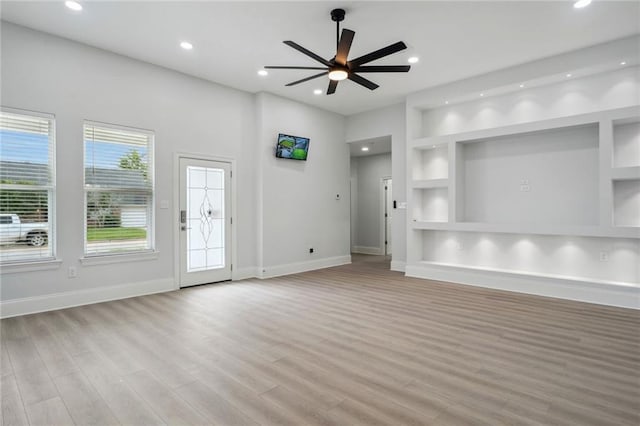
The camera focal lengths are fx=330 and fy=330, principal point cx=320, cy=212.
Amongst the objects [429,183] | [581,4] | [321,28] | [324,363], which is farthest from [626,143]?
[324,363]

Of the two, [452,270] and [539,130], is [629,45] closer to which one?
[539,130]

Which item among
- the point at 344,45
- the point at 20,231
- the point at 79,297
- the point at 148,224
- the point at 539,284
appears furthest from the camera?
the point at 148,224

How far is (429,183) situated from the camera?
6395 mm

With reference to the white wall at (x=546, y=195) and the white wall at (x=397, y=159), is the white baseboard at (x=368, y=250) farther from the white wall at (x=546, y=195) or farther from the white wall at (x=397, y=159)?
the white wall at (x=546, y=195)

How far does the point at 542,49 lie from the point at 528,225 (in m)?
2.62

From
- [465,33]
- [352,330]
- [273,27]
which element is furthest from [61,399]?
[465,33]

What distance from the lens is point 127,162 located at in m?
5.06

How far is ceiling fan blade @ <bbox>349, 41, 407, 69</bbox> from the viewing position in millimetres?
3511

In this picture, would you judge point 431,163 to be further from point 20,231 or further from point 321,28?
point 20,231

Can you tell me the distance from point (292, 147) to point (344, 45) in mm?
3538

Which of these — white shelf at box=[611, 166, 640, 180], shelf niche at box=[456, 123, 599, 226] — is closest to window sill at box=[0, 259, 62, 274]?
shelf niche at box=[456, 123, 599, 226]

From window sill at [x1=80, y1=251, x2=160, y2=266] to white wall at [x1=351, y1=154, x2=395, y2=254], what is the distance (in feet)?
21.6

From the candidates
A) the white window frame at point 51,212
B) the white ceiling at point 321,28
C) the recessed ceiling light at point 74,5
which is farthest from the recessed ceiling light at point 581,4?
the white window frame at point 51,212

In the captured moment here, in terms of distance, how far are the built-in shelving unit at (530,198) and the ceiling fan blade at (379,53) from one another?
2.97 metres
